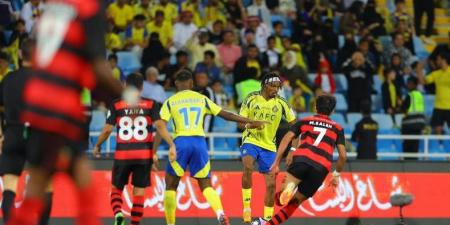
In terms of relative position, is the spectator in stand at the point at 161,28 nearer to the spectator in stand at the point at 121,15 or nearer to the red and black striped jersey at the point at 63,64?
the spectator in stand at the point at 121,15

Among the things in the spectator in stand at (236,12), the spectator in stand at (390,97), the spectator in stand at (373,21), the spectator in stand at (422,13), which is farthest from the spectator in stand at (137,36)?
the spectator in stand at (422,13)

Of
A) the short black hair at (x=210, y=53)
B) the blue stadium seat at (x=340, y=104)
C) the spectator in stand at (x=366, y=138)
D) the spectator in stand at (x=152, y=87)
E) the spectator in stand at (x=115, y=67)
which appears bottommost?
the spectator in stand at (x=366, y=138)

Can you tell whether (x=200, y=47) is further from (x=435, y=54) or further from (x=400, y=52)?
(x=435, y=54)

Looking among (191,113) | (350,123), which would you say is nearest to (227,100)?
(350,123)

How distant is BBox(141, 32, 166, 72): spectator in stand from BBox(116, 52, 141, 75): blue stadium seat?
0.15 meters

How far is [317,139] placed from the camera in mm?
15242

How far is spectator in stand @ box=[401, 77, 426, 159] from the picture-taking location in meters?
23.6

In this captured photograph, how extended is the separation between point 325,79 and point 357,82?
0.71 metres

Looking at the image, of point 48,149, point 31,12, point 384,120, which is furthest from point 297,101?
point 48,149

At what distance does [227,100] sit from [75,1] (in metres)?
14.9

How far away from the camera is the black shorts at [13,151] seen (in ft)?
41.8

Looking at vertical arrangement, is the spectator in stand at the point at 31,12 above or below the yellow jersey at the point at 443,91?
above

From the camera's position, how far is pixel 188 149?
628 inches

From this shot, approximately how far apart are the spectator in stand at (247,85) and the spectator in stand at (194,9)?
2.86 m
